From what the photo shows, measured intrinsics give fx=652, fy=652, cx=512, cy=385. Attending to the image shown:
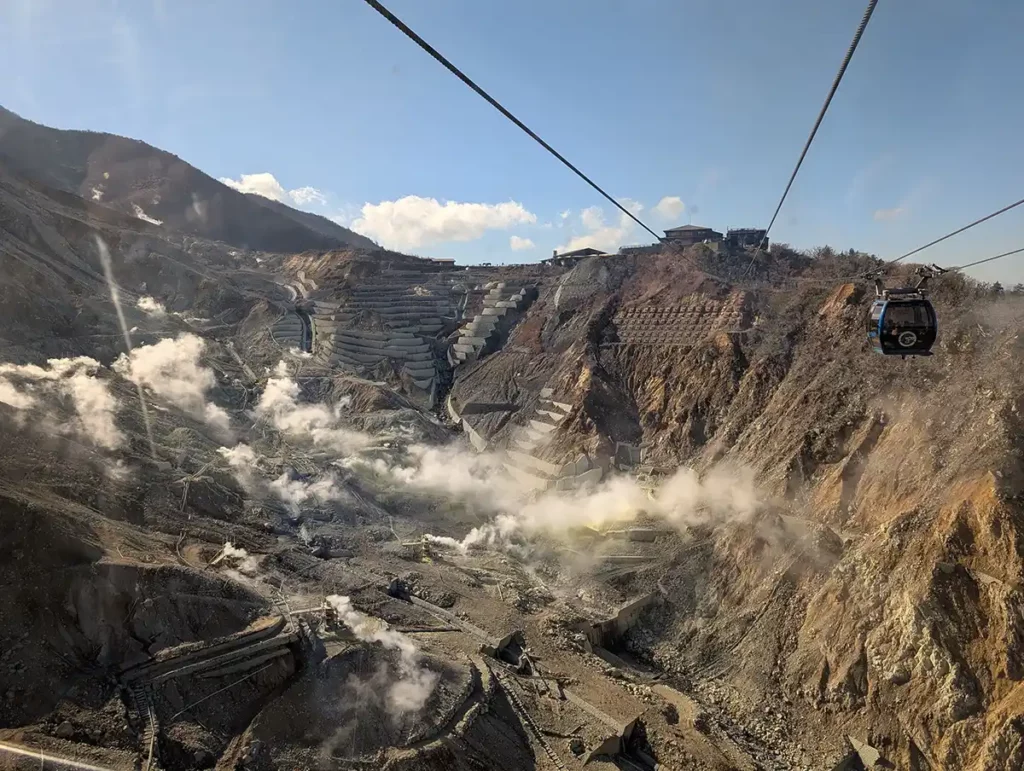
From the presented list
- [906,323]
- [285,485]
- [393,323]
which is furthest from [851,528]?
[393,323]

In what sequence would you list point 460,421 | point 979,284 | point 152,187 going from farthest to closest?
1. point 152,187
2. point 460,421
3. point 979,284

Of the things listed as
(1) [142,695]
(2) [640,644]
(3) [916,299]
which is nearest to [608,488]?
(2) [640,644]

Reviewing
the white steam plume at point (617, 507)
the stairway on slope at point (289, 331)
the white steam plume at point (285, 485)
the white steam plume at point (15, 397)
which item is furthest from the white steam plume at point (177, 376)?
the white steam plume at point (617, 507)

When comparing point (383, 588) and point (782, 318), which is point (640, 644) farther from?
point (782, 318)

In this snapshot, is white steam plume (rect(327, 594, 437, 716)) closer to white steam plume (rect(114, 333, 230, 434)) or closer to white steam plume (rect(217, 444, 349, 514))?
white steam plume (rect(217, 444, 349, 514))

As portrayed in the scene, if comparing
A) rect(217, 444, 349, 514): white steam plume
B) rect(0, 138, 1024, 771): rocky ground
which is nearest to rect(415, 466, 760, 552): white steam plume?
rect(0, 138, 1024, 771): rocky ground

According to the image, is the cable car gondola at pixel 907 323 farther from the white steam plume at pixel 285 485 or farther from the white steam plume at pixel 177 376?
the white steam plume at pixel 177 376
